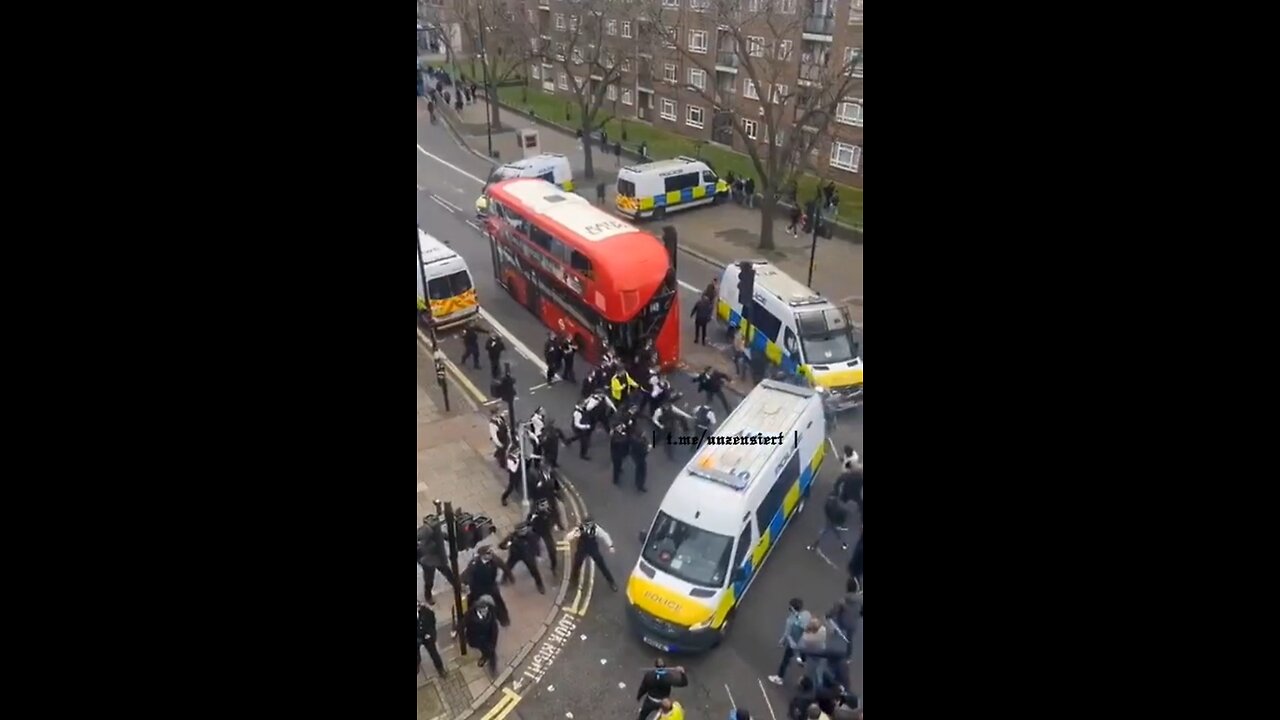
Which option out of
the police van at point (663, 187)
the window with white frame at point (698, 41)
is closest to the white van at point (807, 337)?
the police van at point (663, 187)

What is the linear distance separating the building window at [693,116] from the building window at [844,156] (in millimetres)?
5873

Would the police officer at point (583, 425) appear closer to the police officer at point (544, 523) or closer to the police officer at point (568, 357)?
the police officer at point (544, 523)

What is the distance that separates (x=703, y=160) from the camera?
20281 mm

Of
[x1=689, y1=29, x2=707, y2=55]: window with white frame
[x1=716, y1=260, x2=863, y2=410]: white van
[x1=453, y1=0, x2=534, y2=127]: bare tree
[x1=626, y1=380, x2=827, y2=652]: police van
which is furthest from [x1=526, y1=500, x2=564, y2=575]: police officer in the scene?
[x1=453, y1=0, x2=534, y2=127]: bare tree

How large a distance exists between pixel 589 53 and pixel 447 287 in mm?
11281

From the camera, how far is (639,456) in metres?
9.33

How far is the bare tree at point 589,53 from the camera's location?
21125 mm

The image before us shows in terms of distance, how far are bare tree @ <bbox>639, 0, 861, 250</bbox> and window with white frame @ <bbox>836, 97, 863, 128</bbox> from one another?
21 cm

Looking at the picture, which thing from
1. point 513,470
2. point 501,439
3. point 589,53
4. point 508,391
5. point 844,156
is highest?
point 589,53

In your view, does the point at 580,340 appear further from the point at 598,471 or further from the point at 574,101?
the point at 574,101

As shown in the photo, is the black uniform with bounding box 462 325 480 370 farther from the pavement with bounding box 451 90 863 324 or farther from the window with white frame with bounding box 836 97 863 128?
the window with white frame with bounding box 836 97 863 128

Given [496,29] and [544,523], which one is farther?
[496,29]

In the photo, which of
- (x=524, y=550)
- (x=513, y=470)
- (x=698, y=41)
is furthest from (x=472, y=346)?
(x=698, y=41)

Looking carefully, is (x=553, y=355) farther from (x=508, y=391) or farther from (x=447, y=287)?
(x=447, y=287)
